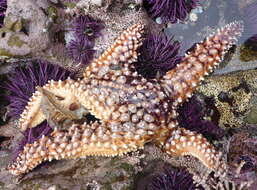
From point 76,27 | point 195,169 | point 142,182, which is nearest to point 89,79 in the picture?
point 76,27

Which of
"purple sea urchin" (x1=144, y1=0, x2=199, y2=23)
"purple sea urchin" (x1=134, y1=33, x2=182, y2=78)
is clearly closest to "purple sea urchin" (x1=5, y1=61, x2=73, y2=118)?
"purple sea urchin" (x1=134, y1=33, x2=182, y2=78)

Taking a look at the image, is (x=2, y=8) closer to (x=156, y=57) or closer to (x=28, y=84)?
(x=28, y=84)

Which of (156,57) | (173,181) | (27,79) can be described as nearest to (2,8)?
(27,79)

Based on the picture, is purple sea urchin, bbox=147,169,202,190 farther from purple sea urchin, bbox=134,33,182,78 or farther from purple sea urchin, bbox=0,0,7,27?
purple sea urchin, bbox=0,0,7,27

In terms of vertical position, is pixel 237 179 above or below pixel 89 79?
below

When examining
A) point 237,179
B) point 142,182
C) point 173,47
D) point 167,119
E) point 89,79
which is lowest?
point 142,182

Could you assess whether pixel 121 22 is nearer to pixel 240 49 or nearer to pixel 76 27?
pixel 76 27
